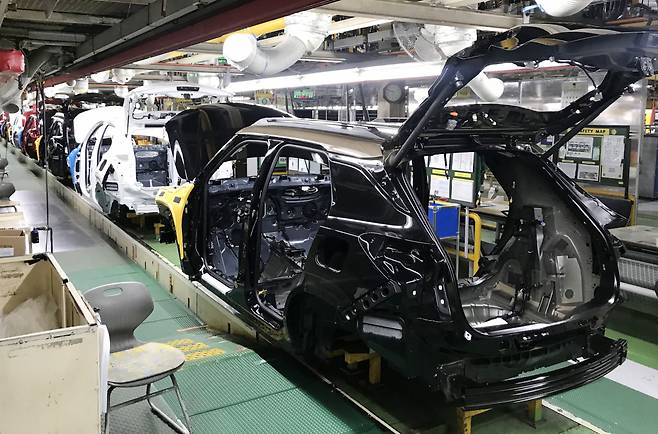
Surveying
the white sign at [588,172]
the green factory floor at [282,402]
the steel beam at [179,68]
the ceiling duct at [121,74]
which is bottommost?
the green factory floor at [282,402]

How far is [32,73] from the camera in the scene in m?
8.38

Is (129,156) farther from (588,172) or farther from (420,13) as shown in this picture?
(588,172)

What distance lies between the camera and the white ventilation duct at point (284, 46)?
538cm

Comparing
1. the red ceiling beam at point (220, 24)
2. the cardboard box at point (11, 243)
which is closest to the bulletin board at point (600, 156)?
the red ceiling beam at point (220, 24)

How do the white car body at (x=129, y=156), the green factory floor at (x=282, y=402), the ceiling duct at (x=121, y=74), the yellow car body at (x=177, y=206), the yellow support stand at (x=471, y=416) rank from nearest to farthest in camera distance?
the yellow support stand at (x=471, y=416) < the green factory floor at (x=282, y=402) < the yellow car body at (x=177, y=206) < the white car body at (x=129, y=156) < the ceiling duct at (x=121, y=74)

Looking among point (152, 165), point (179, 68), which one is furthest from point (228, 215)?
point (179, 68)

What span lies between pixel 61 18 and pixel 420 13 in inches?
140

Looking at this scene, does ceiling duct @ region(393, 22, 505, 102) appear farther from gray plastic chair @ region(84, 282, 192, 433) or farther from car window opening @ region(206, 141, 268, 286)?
gray plastic chair @ region(84, 282, 192, 433)

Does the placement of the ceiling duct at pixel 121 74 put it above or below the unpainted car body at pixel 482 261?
above

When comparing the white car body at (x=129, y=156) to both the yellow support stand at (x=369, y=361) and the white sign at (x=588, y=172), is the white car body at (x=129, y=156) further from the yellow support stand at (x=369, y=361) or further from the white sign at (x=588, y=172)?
the yellow support stand at (x=369, y=361)

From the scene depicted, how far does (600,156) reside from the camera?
703 centimetres

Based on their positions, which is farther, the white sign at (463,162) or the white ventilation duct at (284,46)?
the white sign at (463,162)

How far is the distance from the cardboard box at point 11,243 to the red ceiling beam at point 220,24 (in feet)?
6.34

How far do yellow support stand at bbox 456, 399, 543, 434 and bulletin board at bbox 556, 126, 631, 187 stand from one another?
4.45 meters
